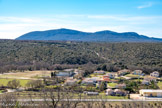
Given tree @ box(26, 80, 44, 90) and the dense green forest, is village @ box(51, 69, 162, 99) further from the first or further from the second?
the dense green forest

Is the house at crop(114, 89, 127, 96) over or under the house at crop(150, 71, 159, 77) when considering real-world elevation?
under

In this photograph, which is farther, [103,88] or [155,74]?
[155,74]

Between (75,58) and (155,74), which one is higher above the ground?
(75,58)

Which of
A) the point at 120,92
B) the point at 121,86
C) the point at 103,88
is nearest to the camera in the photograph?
the point at 120,92

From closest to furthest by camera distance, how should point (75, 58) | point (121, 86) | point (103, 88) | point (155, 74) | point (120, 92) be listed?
1. point (120, 92)
2. point (103, 88)
3. point (121, 86)
4. point (155, 74)
5. point (75, 58)

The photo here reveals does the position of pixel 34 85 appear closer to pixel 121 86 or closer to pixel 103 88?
pixel 103 88

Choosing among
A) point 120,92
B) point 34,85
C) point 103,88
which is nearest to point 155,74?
point 103,88

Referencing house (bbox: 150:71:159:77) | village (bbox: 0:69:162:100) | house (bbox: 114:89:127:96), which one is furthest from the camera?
house (bbox: 150:71:159:77)

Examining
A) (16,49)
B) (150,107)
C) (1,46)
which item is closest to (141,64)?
(150,107)

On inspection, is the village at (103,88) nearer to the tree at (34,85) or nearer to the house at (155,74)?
the tree at (34,85)

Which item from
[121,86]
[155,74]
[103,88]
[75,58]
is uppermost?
[75,58]

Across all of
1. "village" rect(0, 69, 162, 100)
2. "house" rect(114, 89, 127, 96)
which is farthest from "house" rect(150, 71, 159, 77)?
"house" rect(114, 89, 127, 96)

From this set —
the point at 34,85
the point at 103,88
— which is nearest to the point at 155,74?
the point at 103,88
